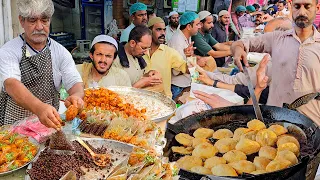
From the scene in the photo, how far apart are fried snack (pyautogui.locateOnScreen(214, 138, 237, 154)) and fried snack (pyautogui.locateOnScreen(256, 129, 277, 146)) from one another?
20 cm

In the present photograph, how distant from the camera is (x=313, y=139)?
2.60m

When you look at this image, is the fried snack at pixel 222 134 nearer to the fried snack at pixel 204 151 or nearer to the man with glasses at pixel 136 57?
the fried snack at pixel 204 151

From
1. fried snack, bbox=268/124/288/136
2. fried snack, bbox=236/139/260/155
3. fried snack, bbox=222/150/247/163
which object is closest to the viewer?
fried snack, bbox=222/150/247/163

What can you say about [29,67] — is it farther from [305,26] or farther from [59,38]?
[59,38]

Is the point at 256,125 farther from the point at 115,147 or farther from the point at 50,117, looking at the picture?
the point at 50,117

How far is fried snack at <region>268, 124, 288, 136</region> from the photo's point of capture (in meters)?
2.77

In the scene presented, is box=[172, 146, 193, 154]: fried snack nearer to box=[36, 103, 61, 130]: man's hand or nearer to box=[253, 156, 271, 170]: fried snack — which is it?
box=[253, 156, 271, 170]: fried snack

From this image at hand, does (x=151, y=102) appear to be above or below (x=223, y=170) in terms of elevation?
above

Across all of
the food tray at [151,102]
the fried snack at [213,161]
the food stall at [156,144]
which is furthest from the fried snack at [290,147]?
the food tray at [151,102]

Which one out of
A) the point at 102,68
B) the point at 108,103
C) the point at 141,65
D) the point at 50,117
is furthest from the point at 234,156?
the point at 141,65

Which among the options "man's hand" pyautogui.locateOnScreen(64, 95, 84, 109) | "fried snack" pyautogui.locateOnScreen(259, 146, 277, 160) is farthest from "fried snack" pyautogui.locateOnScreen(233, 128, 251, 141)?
"man's hand" pyautogui.locateOnScreen(64, 95, 84, 109)

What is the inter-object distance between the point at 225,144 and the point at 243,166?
323 millimetres

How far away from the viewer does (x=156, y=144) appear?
2260 millimetres

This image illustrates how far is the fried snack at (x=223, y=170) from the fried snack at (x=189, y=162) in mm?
146
